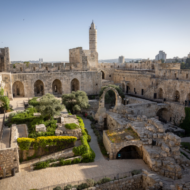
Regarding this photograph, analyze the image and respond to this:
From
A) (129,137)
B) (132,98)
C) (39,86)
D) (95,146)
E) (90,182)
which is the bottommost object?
(90,182)

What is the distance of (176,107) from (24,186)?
16.9m

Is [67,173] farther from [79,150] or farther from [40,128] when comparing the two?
[40,128]

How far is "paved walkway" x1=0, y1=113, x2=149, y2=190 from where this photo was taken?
30.8ft

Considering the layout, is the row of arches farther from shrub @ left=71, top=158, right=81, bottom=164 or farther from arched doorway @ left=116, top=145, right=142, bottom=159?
arched doorway @ left=116, top=145, right=142, bottom=159

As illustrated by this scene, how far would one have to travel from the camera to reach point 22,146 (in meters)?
11.2

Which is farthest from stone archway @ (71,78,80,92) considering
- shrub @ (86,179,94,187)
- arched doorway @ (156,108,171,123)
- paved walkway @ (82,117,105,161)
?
shrub @ (86,179,94,187)

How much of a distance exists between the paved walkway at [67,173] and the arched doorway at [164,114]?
35.9 ft

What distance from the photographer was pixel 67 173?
10180mm

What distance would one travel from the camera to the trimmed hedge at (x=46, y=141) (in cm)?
1125

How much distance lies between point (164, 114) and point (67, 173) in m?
15.1

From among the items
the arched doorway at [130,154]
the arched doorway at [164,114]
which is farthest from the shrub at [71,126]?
the arched doorway at [164,114]

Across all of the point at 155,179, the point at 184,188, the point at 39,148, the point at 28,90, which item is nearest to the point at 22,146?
the point at 39,148

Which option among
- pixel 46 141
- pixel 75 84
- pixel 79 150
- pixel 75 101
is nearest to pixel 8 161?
pixel 46 141

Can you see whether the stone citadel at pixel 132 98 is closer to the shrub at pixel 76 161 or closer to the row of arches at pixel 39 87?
the row of arches at pixel 39 87
